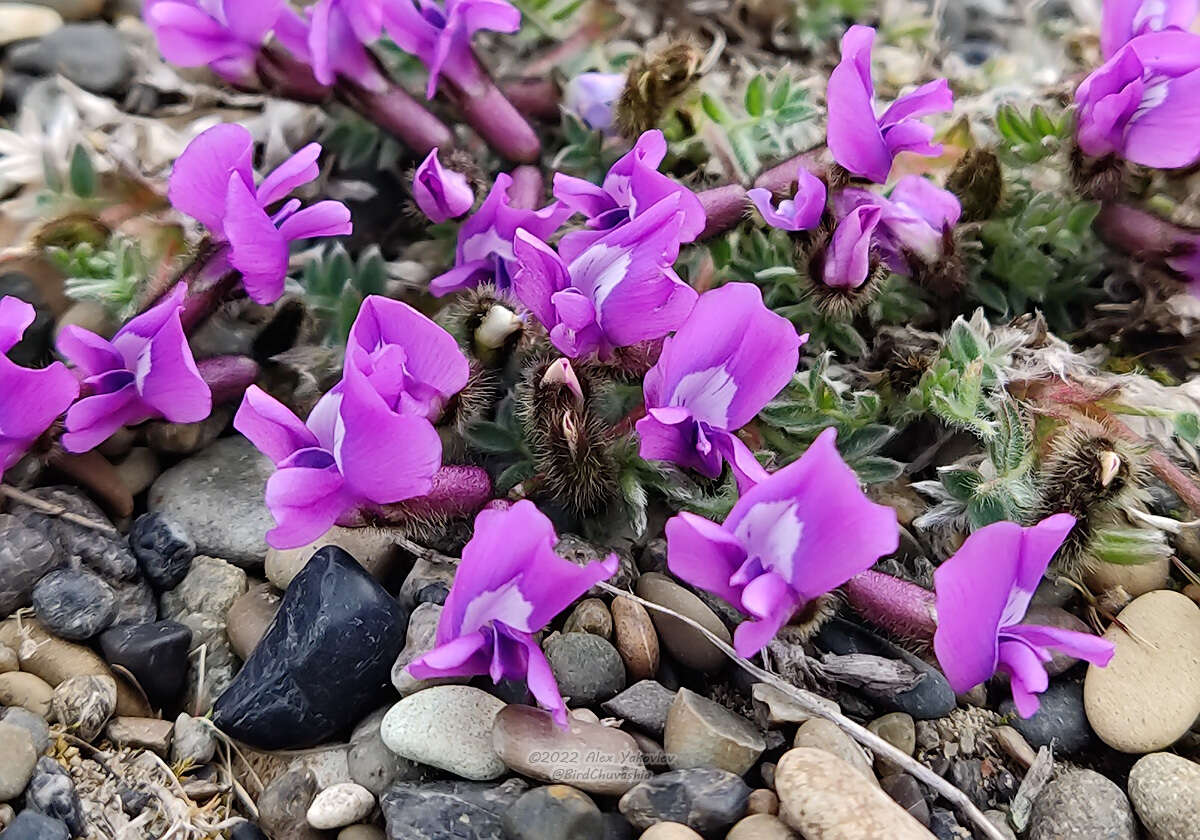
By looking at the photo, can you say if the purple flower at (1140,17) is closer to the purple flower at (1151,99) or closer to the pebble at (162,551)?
the purple flower at (1151,99)

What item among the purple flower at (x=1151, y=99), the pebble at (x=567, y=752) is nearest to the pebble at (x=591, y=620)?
the pebble at (x=567, y=752)

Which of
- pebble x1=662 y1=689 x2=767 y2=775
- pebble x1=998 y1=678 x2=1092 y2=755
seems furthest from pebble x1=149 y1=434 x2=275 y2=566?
pebble x1=998 y1=678 x2=1092 y2=755

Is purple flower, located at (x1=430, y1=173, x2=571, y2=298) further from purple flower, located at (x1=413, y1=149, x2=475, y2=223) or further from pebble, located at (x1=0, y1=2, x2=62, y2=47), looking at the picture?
pebble, located at (x1=0, y1=2, x2=62, y2=47)

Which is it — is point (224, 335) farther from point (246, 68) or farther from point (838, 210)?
point (838, 210)

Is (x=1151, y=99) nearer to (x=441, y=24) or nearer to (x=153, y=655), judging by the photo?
(x=441, y=24)

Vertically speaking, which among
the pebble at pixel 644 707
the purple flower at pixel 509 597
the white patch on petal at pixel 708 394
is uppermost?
the white patch on petal at pixel 708 394
